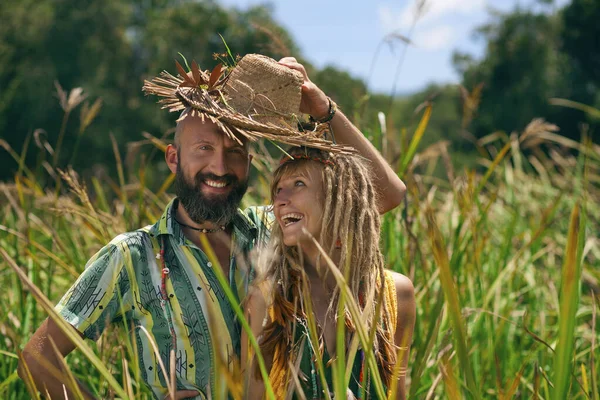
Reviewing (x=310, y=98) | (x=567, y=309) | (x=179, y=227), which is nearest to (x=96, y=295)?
(x=179, y=227)

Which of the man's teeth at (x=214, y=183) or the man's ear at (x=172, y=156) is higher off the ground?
the man's ear at (x=172, y=156)

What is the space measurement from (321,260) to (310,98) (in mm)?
521

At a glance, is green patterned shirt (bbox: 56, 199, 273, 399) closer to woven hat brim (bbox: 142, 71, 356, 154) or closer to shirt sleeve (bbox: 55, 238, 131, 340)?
shirt sleeve (bbox: 55, 238, 131, 340)

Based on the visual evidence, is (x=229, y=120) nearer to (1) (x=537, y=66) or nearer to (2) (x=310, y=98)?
(2) (x=310, y=98)

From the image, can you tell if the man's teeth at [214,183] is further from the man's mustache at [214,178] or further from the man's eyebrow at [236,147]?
the man's eyebrow at [236,147]

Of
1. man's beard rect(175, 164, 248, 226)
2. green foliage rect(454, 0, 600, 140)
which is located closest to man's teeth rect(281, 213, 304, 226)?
man's beard rect(175, 164, 248, 226)

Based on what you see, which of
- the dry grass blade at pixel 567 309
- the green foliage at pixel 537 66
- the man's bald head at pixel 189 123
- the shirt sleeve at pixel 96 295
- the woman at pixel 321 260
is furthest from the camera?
the green foliage at pixel 537 66

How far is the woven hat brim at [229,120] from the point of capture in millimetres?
2072

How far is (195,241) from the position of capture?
2.46 metres

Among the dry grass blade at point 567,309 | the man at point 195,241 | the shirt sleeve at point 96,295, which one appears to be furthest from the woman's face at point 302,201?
the dry grass blade at point 567,309

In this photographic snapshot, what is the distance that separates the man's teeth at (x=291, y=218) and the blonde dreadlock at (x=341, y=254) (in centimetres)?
6

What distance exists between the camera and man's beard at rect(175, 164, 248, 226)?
2.38 metres

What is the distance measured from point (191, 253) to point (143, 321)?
0.27m

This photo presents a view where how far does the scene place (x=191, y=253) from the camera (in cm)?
237
